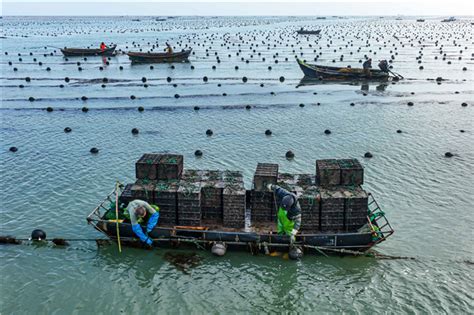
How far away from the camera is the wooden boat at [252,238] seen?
515 inches

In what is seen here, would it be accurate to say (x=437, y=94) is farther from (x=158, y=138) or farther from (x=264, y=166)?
(x=264, y=166)

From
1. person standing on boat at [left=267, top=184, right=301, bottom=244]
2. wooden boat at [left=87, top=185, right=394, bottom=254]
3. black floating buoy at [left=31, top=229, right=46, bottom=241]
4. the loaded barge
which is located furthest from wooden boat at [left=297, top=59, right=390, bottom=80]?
black floating buoy at [left=31, top=229, right=46, bottom=241]

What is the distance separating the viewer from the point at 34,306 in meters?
11.6

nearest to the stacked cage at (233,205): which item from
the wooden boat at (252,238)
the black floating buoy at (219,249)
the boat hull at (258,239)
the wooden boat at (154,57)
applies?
the wooden boat at (252,238)

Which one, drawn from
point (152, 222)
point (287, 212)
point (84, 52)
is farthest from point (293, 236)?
point (84, 52)

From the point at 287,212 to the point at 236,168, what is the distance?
8965 mm

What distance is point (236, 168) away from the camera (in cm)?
2128

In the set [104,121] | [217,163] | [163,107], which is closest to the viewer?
[217,163]

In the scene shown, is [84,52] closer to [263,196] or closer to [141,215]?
[141,215]

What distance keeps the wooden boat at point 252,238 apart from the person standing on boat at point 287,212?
12.5 inches

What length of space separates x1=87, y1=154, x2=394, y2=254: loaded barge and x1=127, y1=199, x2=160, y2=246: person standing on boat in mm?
251

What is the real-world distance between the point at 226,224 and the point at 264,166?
225 cm

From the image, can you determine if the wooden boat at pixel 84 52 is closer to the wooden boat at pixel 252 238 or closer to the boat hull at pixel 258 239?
the wooden boat at pixel 252 238

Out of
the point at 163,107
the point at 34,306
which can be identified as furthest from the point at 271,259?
the point at 163,107
